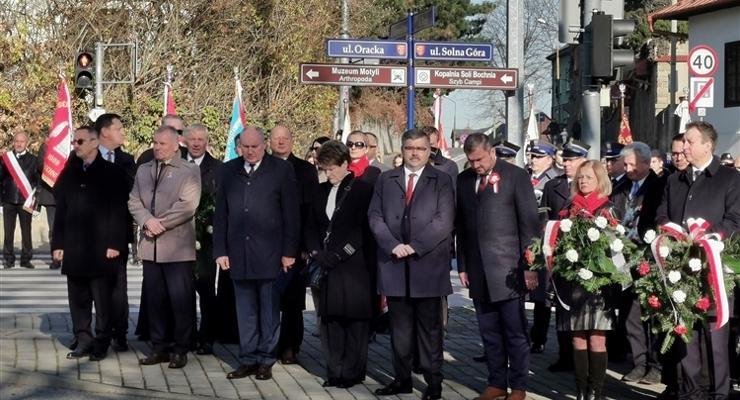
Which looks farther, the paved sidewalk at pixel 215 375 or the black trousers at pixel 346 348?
the black trousers at pixel 346 348

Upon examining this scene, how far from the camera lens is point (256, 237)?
10578mm

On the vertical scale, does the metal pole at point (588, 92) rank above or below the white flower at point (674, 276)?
above

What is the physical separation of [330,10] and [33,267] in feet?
76.8

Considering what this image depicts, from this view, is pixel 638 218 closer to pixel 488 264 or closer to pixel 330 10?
pixel 488 264

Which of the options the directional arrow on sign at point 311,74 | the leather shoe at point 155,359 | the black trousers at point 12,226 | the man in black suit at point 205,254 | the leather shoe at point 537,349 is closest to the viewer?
the leather shoe at point 155,359

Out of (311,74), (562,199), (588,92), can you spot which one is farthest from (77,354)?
(311,74)

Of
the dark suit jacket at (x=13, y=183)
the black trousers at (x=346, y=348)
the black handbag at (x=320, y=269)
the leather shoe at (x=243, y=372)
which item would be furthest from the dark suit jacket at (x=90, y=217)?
the dark suit jacket at (x=13, y=183)

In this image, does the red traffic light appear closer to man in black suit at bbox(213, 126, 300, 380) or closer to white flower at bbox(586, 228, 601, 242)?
man in black suit at bbox(213, 126, 300, 380)

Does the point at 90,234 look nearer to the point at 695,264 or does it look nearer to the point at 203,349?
the point at 203,349

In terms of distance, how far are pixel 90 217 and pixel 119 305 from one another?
2.91ft

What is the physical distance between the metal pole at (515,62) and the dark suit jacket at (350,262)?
8000 mm

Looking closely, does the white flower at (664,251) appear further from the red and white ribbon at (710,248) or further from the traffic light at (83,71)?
the traffic light at (83,71)

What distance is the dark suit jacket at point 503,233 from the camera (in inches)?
377

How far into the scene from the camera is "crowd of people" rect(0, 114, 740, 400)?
945 cm
